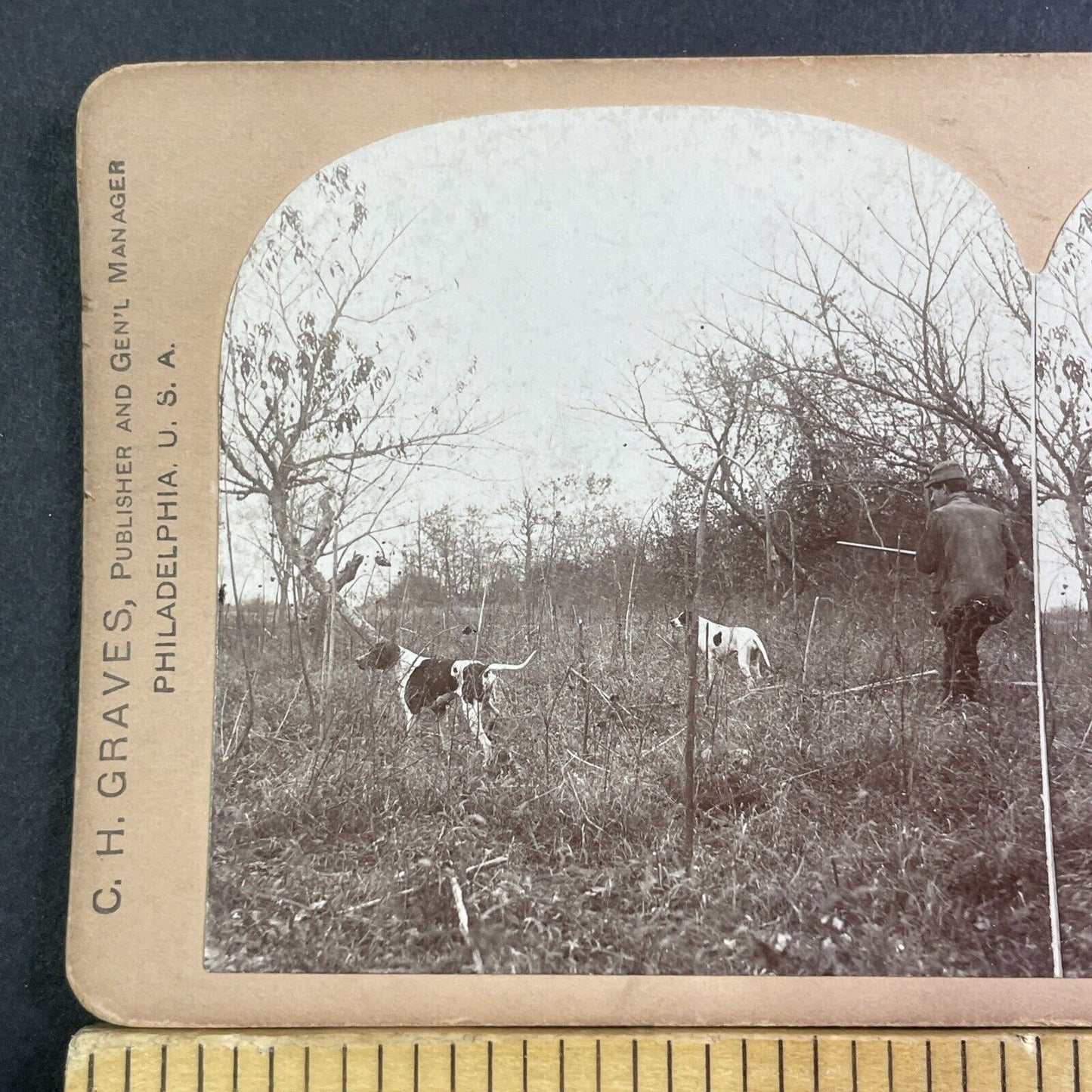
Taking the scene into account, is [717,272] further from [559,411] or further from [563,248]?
[559,411]

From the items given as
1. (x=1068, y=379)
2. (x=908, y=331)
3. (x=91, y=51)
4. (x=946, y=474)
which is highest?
(x=91, y=51)

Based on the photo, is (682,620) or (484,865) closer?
(484,865)

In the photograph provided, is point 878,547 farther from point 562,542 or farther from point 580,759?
point 580,759

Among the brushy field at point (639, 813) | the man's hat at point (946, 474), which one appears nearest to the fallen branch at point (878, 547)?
the brushy field at point (639, 813)

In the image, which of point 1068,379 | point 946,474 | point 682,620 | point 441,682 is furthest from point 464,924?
point 1068,379

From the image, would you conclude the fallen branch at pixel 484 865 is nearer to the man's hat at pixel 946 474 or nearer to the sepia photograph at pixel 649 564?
the sepia photograph at pixel 649 564
